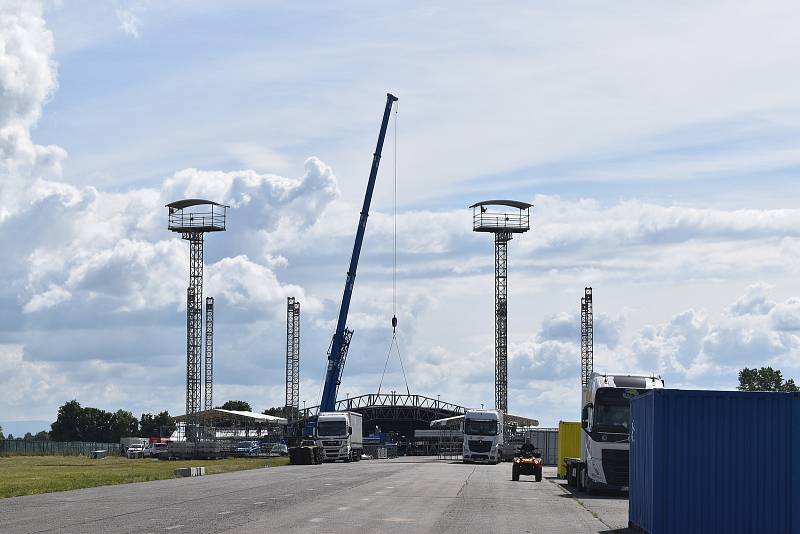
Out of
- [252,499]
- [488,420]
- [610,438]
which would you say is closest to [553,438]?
[488,420]

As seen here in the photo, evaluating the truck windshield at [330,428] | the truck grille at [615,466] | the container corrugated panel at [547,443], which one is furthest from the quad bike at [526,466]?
the container corrugated panel at [547,443]

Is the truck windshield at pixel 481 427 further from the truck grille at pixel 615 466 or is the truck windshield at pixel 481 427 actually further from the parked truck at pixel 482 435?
the truck grille at pixel 615 466

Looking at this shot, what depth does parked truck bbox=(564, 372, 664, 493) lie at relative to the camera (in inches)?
1630

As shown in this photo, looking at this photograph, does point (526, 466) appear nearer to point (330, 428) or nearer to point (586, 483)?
point (586, 483)

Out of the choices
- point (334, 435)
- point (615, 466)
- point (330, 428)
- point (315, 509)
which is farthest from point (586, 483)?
Result: point (334, 435)

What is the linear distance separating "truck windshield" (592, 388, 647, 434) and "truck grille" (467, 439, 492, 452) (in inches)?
1757

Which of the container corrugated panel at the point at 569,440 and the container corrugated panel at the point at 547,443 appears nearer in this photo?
the container corrugated panel at the point at 569,440

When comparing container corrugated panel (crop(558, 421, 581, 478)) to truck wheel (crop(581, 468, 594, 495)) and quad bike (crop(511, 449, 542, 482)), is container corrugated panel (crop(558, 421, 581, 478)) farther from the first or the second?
truck wheel (crop(581, 468, 594, 495))

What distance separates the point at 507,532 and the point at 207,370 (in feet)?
465

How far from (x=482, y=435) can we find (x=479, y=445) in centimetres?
86

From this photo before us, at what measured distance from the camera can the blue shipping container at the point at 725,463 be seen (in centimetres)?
2283

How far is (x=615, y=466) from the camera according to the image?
41.8 metres

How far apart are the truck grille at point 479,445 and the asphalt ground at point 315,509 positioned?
3750cm

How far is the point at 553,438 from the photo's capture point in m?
106
